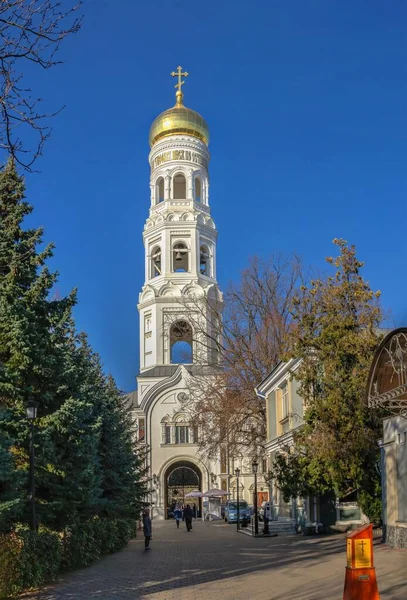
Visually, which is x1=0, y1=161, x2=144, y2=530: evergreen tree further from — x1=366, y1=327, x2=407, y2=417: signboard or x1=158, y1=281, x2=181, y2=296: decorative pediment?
x1=158, y1=281, x2=181, y2=296: decorative pediment

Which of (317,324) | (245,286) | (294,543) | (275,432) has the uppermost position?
(245,286)

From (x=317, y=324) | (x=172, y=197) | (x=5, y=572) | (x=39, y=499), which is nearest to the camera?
(x=5, y=572)

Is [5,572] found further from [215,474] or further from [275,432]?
[215,474]

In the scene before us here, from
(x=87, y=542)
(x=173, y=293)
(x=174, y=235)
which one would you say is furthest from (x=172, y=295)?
(x=87, y=542)

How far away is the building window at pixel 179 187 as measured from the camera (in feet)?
205

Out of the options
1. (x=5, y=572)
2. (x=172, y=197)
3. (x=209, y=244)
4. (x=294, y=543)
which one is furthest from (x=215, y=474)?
(x=5, y=572)

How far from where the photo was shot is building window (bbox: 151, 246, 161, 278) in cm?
6203

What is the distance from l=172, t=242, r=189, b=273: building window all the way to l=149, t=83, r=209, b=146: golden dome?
9.12m

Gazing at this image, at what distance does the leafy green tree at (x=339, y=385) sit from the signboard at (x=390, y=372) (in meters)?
4.54

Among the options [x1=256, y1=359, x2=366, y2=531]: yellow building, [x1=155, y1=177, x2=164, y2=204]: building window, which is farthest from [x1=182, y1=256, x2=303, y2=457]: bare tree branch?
[x1=155, y1=177, x2=164, y2=204]: building window

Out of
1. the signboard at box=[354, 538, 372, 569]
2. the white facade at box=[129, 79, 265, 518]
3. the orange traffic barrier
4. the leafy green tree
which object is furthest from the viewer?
the white facade at box=[129, 79, 265, 518]

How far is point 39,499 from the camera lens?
1667 cm

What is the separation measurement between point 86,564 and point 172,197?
4664 cm

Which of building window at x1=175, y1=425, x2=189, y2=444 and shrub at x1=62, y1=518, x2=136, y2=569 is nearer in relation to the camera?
shrub at x1=62, y1=518, x2=136, y2=569
